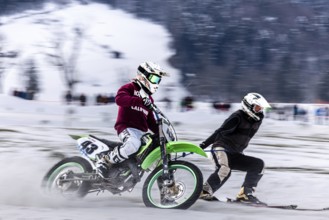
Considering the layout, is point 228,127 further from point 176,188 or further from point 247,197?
point 176,188

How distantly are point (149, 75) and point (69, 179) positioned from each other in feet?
6.47

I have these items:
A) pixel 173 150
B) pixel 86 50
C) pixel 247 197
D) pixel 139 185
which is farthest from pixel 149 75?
pixel 86 50

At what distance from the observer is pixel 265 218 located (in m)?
7.43

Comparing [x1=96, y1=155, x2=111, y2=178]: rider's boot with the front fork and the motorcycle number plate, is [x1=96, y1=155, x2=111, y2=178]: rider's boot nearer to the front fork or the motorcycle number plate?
the motorcycle number plate

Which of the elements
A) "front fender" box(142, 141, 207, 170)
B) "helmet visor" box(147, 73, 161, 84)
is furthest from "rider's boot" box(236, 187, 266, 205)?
"helmet visor" box(147, 73, 161, 84)

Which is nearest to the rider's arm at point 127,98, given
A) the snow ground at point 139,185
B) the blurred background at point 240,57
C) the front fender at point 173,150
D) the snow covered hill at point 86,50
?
the front fender at point 173,150

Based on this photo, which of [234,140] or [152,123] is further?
[234,140]

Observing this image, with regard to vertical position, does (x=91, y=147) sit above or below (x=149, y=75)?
below

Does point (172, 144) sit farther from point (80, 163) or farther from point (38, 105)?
point (38, 105)

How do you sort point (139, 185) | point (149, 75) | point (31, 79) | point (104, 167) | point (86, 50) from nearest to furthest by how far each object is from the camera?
1. point (149, 75)
2. point (104, 167)
3. point (139, 185)
4. point (31, 79)
5. point (86, 50)

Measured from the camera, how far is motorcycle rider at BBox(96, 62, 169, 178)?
332 inches

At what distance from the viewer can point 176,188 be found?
842 cm

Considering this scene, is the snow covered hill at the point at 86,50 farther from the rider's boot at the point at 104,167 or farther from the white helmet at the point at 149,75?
the white helmet at the point at 149,75

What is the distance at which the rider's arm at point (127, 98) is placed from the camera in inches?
329
